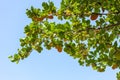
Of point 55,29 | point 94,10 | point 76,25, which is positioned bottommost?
point 55,29

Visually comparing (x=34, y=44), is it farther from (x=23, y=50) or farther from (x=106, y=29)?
(x=106, y=29)

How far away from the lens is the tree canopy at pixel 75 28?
8797 mm

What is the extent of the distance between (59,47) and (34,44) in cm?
88

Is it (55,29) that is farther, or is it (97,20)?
(97,20)

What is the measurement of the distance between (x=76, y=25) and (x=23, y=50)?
2.06 m

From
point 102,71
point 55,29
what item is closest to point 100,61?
point 102,71

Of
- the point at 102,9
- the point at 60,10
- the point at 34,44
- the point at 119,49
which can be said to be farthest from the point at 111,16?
the point at 34,44

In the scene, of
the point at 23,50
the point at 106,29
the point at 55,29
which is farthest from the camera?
the point at 23,50

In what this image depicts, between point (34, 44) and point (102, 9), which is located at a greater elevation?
point (102, 9)

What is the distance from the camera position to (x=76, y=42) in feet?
33.0

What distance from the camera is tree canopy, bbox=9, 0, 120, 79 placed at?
28.9 feet

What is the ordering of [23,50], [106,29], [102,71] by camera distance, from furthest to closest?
[102,71] < [23,50] < [106,29]

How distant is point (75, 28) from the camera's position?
905cm

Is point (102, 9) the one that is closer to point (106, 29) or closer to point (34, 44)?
point (106, 29)
